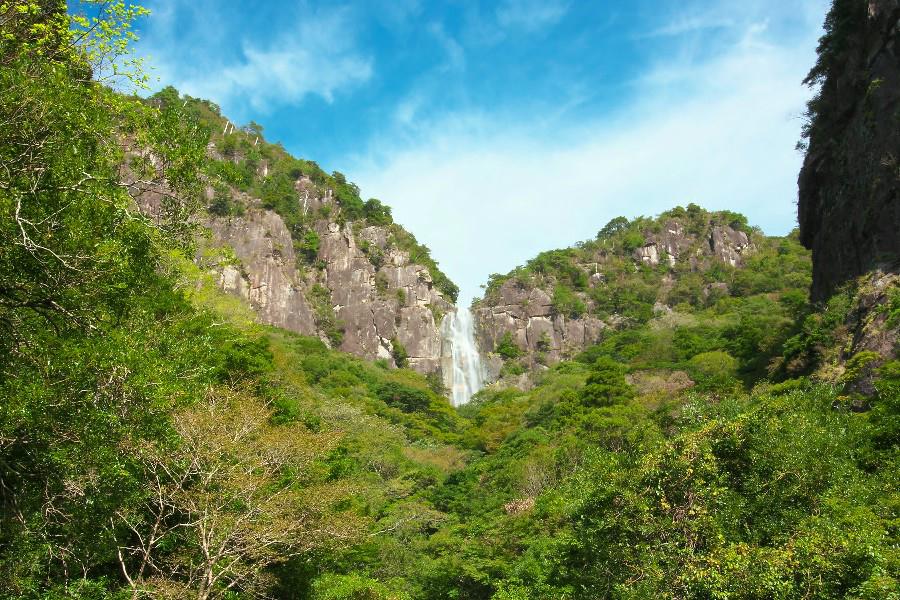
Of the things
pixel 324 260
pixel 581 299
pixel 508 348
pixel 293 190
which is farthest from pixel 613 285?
pixel 293 190

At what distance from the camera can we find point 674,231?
349 ft

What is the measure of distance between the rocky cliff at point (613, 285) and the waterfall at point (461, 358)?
77.8 inches

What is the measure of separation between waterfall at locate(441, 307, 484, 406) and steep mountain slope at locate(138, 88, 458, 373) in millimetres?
1559

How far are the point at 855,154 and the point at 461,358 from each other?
5934 centimetres

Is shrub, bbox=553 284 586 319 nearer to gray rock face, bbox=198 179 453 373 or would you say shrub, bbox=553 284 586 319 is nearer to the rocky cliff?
the rocky cliff

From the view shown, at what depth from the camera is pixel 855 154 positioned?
1172 inches

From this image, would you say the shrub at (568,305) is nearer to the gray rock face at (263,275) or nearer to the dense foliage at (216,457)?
the gray rock face at (263,275)

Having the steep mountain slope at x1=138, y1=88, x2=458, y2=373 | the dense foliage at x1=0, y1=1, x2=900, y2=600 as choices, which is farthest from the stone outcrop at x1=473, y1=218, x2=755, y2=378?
the dense foliage at x1=0, y1=1, x2=900, y2=600

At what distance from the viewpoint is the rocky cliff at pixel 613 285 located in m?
89.8

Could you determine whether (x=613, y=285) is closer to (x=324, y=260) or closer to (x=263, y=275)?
(x=324, y=260)

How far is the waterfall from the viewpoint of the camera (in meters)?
80.7

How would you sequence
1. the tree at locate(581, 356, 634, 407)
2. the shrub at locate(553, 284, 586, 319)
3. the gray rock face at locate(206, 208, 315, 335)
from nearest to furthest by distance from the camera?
the tree at locate(581, 356, 634, 407), the gray rock face at locate(206, 208, 315, 335), the shrub at locate(553, 284, 586, 319)

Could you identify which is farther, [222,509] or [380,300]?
[380,300]

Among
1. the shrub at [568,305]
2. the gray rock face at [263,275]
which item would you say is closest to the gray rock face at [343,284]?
the gray rock face at [263,275]
